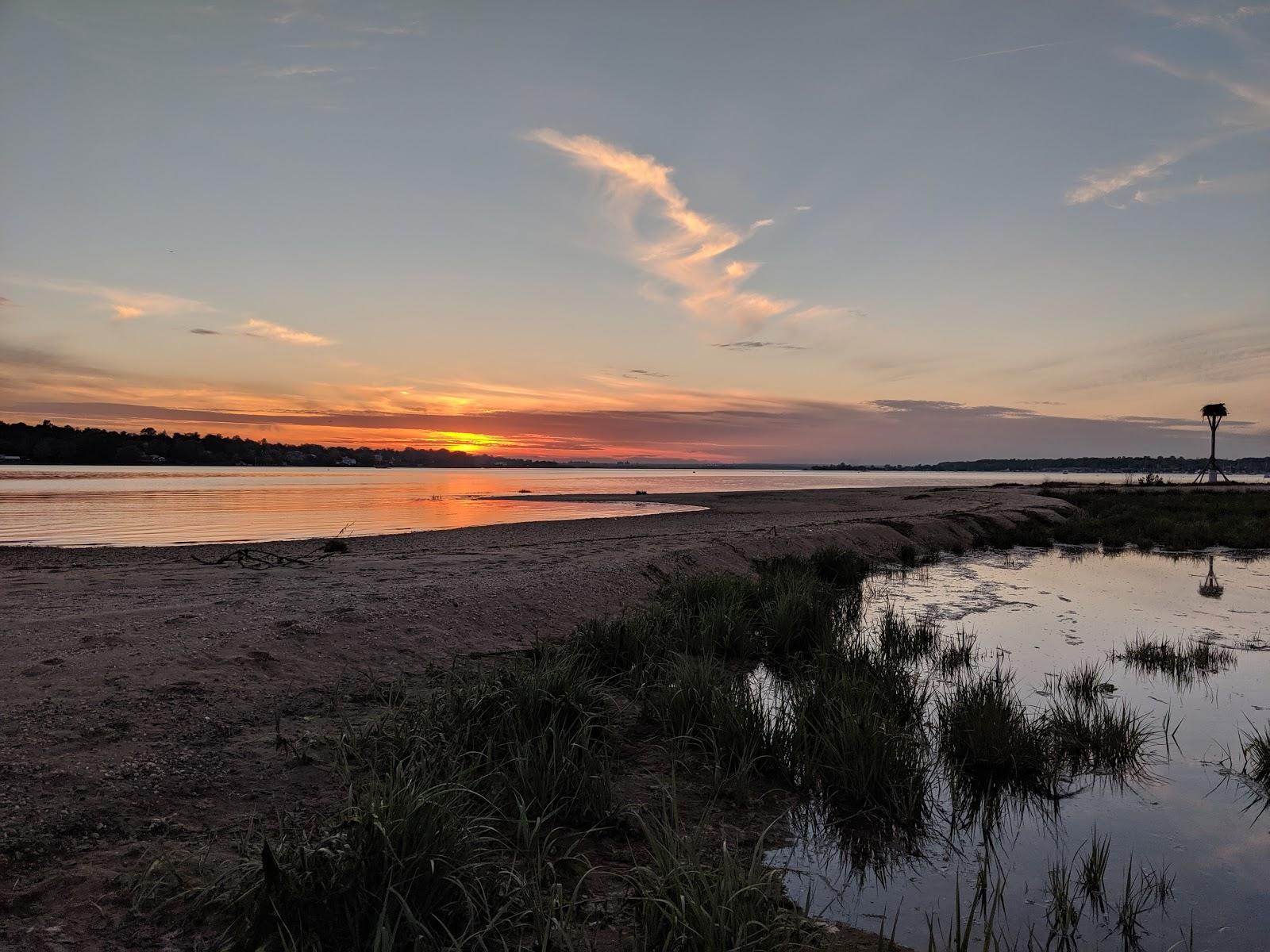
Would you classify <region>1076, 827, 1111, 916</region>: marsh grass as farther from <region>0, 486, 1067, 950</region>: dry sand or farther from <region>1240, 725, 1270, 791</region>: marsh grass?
<region>0, 486, 1067, 950</region>: dry sand

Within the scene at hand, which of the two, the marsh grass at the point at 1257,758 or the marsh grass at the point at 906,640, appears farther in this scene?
the marsh grass at the point at 906,640

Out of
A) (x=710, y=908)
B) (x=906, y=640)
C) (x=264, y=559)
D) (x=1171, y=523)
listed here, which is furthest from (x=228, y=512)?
(x=1171, y=523)

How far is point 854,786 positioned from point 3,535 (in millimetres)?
24040

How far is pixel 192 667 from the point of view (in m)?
6.75

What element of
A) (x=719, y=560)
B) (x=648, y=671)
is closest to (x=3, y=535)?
(x=719, y=560)

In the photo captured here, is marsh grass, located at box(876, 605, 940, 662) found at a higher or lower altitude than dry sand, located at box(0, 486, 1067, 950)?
lower

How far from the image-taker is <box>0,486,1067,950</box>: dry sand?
12.6 feet

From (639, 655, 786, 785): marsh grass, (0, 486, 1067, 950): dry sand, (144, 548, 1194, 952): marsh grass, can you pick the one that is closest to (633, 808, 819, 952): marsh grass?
(144, 548, 1194, 952): marsh grass

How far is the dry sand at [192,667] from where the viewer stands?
3838mm

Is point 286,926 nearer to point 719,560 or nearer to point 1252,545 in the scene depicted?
point 719,560

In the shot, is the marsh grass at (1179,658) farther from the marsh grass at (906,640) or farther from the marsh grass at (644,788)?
the marsh grass at (906,640)

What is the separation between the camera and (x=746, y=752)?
573 cm

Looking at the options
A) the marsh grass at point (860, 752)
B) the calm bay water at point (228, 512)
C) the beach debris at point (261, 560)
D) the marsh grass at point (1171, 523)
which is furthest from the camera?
the marsh grass at point (1171, 523)

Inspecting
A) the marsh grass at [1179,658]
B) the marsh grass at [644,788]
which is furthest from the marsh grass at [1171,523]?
the marsh grass at [644,788]
